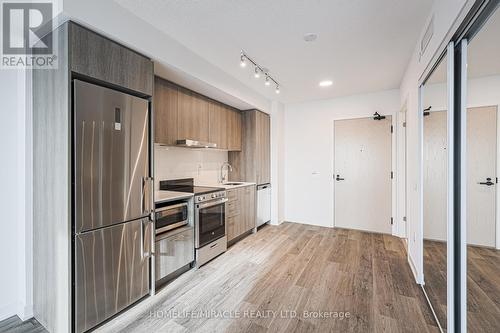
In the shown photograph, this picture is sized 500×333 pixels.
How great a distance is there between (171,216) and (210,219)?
2.13 feet

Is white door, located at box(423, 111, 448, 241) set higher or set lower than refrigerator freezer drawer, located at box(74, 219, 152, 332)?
higher

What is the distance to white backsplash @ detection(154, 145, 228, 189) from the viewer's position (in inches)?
129

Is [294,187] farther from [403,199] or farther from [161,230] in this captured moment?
[161,230]

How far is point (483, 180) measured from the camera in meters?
1.36

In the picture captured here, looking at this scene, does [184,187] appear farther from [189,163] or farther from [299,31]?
[299,31]

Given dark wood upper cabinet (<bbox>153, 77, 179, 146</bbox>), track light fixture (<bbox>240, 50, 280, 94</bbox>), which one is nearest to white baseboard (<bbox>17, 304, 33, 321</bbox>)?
dark wood upper cabinet (<bbox>153, 77, 179, 146</bbox>)

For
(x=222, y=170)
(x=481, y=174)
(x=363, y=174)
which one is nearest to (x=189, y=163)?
(x=222, y=170)

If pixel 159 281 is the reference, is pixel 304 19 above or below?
above

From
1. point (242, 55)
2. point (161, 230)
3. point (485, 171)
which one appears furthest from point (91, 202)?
point (485, 171)

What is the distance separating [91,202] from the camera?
1.80 metres

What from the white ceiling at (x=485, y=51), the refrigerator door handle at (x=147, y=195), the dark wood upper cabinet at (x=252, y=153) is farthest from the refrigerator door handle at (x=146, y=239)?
the white ceiling at (x=485, y=51)

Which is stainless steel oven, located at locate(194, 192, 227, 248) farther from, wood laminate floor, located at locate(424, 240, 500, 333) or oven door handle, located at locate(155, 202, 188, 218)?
wood laminate floor, located at locate(424, 240, 500, 333)

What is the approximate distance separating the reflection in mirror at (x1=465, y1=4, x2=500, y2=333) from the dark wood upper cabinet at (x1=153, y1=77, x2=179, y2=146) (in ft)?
9.21

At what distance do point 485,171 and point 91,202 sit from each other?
267 centimetres
